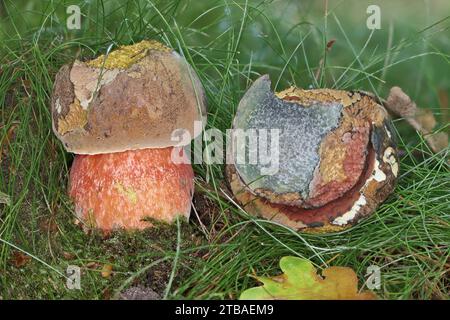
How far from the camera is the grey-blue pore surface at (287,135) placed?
5.79 ft

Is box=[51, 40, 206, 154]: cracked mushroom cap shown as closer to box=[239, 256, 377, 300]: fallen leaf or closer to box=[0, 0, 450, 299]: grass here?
box=[0, 0, 450, 299]: grass

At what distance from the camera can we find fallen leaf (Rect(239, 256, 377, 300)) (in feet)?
4.94

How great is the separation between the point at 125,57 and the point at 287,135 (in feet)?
1.67

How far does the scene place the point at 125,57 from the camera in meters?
1.78

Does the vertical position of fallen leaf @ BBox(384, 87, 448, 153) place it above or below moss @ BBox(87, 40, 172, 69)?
below

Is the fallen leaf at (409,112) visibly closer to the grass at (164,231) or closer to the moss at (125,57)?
the grass at (164,231)

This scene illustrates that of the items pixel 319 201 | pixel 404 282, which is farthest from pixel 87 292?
pixel 404 282

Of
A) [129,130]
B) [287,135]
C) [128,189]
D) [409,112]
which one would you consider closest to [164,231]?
[128,189]

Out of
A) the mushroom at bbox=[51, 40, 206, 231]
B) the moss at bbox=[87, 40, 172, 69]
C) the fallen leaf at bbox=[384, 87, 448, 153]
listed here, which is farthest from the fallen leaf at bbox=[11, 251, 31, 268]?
the fallen leaf at bbox=[384, 87, 448, 153]

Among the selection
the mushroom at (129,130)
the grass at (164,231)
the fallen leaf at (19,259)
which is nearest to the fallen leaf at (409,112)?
the grass at (164,231)

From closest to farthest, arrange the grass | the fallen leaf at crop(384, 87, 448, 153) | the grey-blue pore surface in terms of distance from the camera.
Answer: the grass, the grey-blue pore surface, the fallen leaf at crop(384, 87, 448, 153)

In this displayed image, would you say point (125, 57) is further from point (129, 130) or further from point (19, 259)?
point (19, 259)

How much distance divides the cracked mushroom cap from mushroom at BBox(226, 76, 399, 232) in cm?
22

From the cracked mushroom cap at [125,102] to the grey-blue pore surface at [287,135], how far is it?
→ 0.16 m
